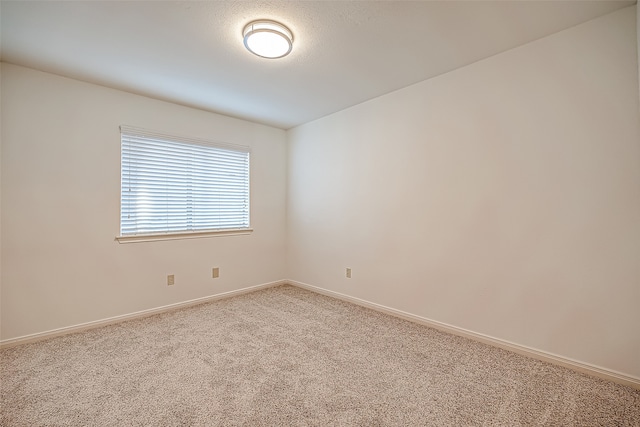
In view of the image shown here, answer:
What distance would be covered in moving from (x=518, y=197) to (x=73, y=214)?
158 inches

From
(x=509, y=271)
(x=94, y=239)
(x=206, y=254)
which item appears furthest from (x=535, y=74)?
(x=94, y=239)

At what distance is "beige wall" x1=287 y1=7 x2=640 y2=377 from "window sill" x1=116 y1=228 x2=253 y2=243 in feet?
5.47

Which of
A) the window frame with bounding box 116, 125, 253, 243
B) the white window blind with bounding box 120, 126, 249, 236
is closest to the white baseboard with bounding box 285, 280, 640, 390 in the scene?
the window frame with bounding box 116, 125, 253, 243

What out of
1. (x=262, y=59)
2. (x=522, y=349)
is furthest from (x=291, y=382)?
(x=262, y=59)

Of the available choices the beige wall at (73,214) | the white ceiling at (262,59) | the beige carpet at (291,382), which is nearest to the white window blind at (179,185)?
the beige wall at (73,214)

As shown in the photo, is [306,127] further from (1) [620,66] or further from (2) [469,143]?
(1) [620,66]

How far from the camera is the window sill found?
121 inches

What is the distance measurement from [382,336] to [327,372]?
793mm

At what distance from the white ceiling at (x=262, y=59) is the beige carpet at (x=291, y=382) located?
245cm

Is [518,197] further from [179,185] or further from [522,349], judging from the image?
[179,185]

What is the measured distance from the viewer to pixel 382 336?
263cm

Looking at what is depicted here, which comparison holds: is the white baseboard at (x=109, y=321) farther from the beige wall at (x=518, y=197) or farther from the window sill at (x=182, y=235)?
the beige wall at (x=518, y=197)

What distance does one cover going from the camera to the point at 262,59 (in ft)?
7.96

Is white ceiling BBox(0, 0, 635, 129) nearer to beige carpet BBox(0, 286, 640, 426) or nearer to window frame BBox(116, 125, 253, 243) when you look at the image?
window frame BBox(116, 125, 253, 243)
